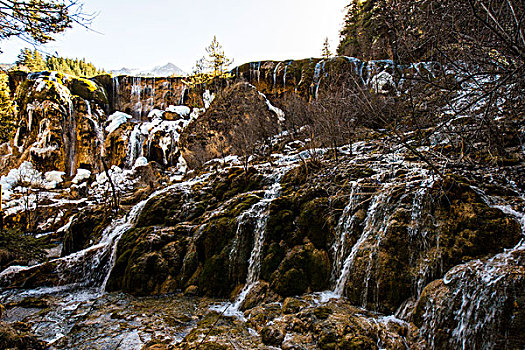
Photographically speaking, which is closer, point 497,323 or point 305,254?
point 497,323

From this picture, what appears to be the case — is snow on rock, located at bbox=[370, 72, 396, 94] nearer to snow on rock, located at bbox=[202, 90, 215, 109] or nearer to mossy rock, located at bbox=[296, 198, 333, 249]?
mossy rock, located at bbox=[296, 198, 333, 249]

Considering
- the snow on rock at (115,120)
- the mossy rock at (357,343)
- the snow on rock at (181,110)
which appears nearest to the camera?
the mossy rock at (357,343)

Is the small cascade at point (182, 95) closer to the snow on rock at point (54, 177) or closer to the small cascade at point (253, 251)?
the snow on rock at point (54, 177)

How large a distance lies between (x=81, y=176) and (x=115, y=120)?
333 inches

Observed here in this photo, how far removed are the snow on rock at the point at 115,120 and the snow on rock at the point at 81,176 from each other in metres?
5.53

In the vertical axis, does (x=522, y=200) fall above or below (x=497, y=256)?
above

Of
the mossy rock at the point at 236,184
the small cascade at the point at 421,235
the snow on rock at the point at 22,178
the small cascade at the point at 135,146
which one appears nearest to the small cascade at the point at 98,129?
the small cascade at the point at 135,146

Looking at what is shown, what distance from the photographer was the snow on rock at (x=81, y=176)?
88.1 feet

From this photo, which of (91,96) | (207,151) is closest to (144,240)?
(207,151)

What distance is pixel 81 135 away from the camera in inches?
1146

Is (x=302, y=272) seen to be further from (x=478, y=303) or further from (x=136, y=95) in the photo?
(x=136, y=95)

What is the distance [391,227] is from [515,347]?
256 cm

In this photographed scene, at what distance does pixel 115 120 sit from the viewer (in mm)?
32250

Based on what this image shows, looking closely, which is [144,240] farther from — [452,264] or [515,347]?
[515,347]
